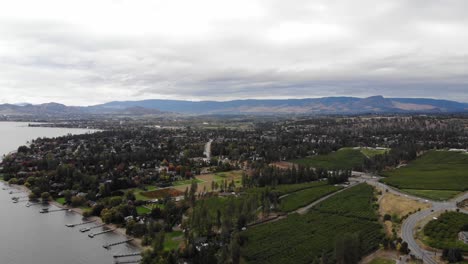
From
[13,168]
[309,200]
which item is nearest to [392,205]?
[309,200]

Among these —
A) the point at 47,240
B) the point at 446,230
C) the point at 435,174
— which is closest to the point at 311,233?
the point at 446,230

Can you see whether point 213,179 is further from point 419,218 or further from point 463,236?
point 463,236

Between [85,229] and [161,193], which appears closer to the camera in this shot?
[85,229]

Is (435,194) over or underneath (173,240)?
over

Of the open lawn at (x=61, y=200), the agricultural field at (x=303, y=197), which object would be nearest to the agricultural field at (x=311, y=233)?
the agricultural field at (x=303, y=197)

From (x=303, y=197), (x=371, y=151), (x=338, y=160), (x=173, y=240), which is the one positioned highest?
(x=371, y=151)
